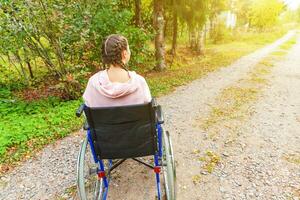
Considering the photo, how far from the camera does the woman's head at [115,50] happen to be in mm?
1774

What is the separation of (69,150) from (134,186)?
124 centimetres

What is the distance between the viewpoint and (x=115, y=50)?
1.78m

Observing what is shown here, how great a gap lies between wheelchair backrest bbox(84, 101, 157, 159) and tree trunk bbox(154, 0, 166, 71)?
5505 millimetres

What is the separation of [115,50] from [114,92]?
0.34m

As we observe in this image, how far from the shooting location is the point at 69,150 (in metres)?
3.06

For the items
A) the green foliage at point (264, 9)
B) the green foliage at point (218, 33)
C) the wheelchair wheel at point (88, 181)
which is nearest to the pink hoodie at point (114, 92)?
the wheelchair wheel at point (88, 181)

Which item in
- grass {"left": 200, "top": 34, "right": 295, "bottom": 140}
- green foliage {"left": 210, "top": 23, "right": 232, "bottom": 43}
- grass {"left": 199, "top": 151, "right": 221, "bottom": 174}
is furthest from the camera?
green foliage {"left": 210, "top": 23, "right": 232, "bottom": 43}

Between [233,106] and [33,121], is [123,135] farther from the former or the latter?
[233,106]

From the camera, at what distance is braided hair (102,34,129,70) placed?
1.77m

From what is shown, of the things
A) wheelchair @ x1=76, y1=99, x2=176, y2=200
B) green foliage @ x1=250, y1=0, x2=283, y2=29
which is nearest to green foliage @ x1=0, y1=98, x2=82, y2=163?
wheelchair @ x1=76, y1=99, x2=176, y2=200

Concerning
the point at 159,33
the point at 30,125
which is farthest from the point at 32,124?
the point at 159,33

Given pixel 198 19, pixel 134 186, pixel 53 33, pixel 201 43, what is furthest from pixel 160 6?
pixel 134 186

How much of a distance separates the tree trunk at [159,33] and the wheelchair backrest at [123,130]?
550cm

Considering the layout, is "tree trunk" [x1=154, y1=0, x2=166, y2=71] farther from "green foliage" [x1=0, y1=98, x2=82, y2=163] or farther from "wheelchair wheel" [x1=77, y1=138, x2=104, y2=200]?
"wheelchair wheel" [x1=77, y1=138, x2=104, y2=200]
